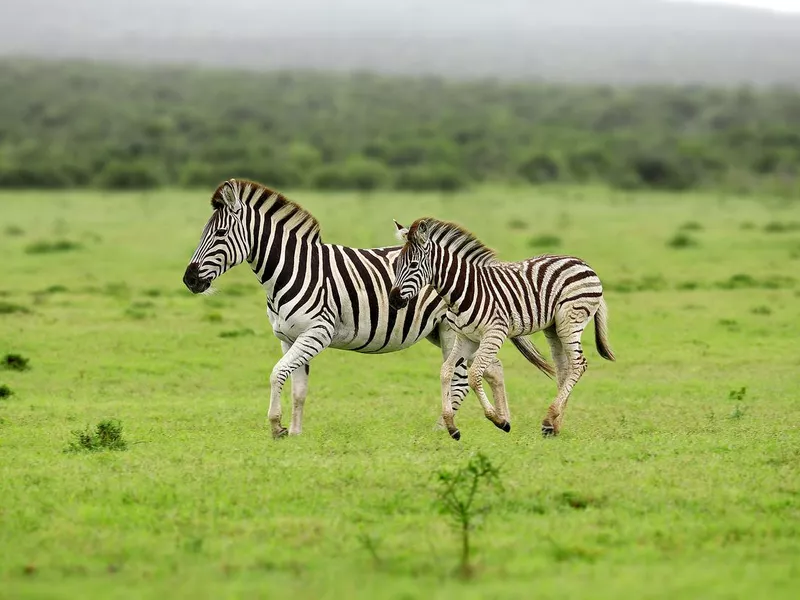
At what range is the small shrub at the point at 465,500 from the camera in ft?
21.7

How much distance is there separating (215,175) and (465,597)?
40.9 meters

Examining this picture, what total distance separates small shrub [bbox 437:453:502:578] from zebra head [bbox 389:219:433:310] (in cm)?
235

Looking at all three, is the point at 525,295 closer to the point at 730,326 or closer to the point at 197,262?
the point at 197,262

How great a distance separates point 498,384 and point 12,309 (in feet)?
32.2

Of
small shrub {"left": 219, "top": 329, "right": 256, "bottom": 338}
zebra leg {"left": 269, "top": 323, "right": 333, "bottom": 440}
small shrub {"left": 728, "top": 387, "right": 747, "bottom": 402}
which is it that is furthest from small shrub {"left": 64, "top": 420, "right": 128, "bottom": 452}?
small shrub {"left": 219, "top": 329, "right": 256, "bottom": 338}

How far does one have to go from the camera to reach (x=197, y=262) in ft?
33.8

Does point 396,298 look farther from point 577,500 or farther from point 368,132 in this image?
point 368,132

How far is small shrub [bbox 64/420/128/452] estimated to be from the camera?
30.4ft

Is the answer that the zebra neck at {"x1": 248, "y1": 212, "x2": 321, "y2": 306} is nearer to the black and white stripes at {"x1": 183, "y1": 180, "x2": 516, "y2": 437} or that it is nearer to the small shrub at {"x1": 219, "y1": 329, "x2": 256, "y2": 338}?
the black and white stripes at {"x1": 183, "y1": 180, "x2": 516, "y2": 437}

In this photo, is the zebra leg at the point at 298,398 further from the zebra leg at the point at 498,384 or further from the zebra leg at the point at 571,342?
the zebra leg at the point at 571,342

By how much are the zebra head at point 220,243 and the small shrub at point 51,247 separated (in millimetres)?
14952

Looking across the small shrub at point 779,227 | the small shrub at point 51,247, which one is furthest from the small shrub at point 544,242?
the small shrub at point 51,247

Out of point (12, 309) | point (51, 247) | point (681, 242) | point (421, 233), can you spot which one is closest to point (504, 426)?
point (421, 233)

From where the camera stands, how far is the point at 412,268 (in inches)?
396
